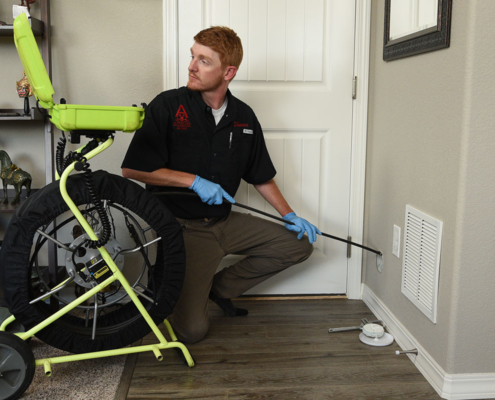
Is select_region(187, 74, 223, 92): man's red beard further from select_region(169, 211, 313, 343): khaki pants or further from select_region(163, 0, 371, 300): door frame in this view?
select_region(169, 211, 313, 343): khaki pants

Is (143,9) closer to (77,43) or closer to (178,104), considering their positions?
(77,43)

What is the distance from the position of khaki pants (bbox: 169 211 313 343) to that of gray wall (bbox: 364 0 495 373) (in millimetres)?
593

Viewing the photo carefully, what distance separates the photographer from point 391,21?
2229 mm

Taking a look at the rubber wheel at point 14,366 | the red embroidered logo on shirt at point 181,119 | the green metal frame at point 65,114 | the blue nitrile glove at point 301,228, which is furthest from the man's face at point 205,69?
the rubber wheel at point 14,366

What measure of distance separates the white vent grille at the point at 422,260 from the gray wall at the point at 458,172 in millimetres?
37

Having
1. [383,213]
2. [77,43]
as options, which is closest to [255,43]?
[77,43]

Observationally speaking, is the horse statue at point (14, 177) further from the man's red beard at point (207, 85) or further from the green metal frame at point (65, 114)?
the man's red beard at point (207, 85)

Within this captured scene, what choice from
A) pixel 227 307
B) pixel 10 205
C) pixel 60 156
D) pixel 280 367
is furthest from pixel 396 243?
pixel 10 205

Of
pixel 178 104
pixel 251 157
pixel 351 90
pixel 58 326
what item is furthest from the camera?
pixel 351 90

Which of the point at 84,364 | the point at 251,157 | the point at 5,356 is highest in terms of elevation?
the point at 251,157

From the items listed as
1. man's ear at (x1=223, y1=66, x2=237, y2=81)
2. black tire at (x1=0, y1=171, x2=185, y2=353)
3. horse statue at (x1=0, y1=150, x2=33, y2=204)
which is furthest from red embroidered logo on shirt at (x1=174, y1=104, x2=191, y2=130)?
horse statue at (x1=0, y1=150, x2=33, y2=204)

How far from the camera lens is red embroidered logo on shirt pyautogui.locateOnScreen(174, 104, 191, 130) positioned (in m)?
2.17

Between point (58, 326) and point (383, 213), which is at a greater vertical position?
point (383, 213)

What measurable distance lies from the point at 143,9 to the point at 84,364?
1606 mm
